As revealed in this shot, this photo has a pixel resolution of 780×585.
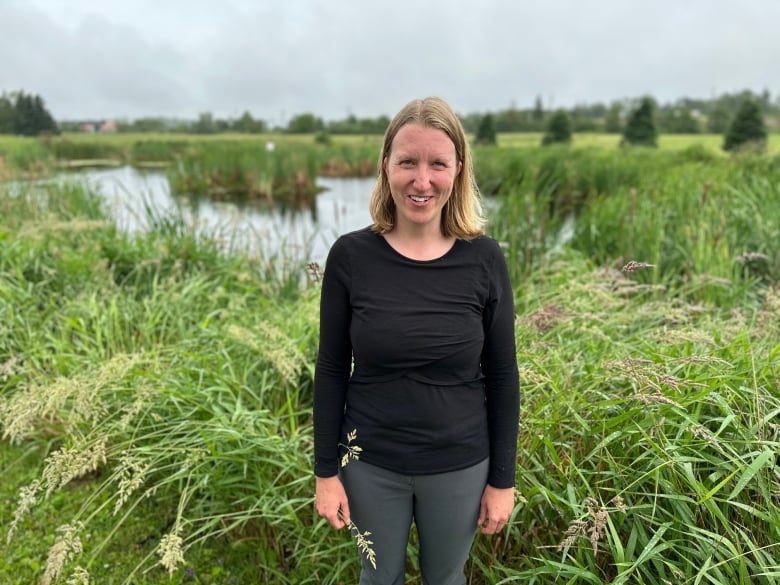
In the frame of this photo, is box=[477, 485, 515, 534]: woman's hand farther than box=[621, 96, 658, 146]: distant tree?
Answer: No

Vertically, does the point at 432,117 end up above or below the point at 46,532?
above

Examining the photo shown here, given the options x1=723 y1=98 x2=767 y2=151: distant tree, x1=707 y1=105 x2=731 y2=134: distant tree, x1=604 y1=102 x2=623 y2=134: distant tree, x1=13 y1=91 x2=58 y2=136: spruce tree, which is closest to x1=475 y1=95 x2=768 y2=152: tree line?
x1=723 y1=98 x2=767 y2=151: distant tree

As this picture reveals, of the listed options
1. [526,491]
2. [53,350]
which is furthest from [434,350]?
[53,350]

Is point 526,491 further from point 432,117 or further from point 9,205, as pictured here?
point 9,205

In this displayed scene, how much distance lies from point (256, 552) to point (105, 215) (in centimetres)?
516

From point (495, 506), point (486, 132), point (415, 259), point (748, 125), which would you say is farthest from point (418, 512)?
point (486, 132)

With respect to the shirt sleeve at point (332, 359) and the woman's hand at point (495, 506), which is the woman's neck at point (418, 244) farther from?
the woman's hand at point (495, 506)

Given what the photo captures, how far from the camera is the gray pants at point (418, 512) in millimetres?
1346

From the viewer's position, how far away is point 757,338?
7.53 ft

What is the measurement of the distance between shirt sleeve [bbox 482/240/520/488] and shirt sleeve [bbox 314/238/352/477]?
37cm

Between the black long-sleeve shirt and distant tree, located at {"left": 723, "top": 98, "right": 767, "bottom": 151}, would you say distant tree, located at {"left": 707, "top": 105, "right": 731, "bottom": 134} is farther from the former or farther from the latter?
the black long-sleeve shirt

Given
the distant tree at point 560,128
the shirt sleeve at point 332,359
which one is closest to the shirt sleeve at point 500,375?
the shirt sleeve at point 332,359

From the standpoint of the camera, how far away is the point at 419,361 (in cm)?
127

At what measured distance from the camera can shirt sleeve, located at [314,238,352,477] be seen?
131 cm
